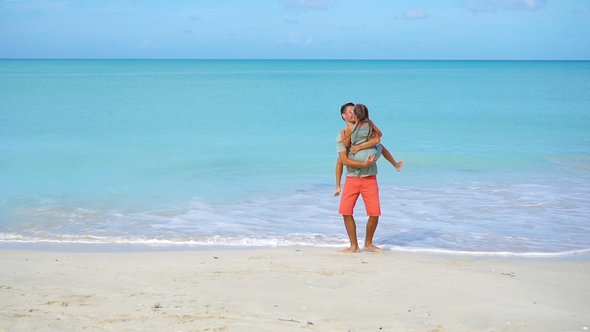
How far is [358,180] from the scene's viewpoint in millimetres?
6688

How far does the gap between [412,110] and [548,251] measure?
68.1 ft

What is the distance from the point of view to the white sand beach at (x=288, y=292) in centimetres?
438

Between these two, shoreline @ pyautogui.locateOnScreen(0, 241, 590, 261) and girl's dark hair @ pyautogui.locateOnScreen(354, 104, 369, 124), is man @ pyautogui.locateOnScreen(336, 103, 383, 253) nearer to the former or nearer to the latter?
girl's dark hair @ pyautogui.locateOnScreen(354, 104, 369, 124)

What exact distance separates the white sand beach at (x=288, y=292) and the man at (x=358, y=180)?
0.27 m

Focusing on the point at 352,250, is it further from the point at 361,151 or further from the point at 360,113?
the point at 360,113

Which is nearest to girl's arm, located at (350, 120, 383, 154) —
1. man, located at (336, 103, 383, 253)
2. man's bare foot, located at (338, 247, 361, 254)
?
man, located at (336, 103, 383, 253)

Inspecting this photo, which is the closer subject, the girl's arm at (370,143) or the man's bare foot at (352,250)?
the girl's arm at (370,143)

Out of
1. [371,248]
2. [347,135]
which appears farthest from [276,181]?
[347,135]

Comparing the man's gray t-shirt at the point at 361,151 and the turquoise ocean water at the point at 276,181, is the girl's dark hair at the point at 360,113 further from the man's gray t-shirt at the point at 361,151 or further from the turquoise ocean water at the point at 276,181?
the turquoise ocean water at the point at 276,181

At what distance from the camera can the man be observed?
21.4 ft

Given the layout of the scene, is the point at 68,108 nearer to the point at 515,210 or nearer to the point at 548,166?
the point at 548,166

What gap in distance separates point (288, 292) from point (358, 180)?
1895mm

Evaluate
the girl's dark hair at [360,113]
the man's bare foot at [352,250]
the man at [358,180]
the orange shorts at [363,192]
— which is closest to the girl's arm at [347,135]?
the man at [358,180]

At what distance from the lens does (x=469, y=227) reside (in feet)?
27.0
